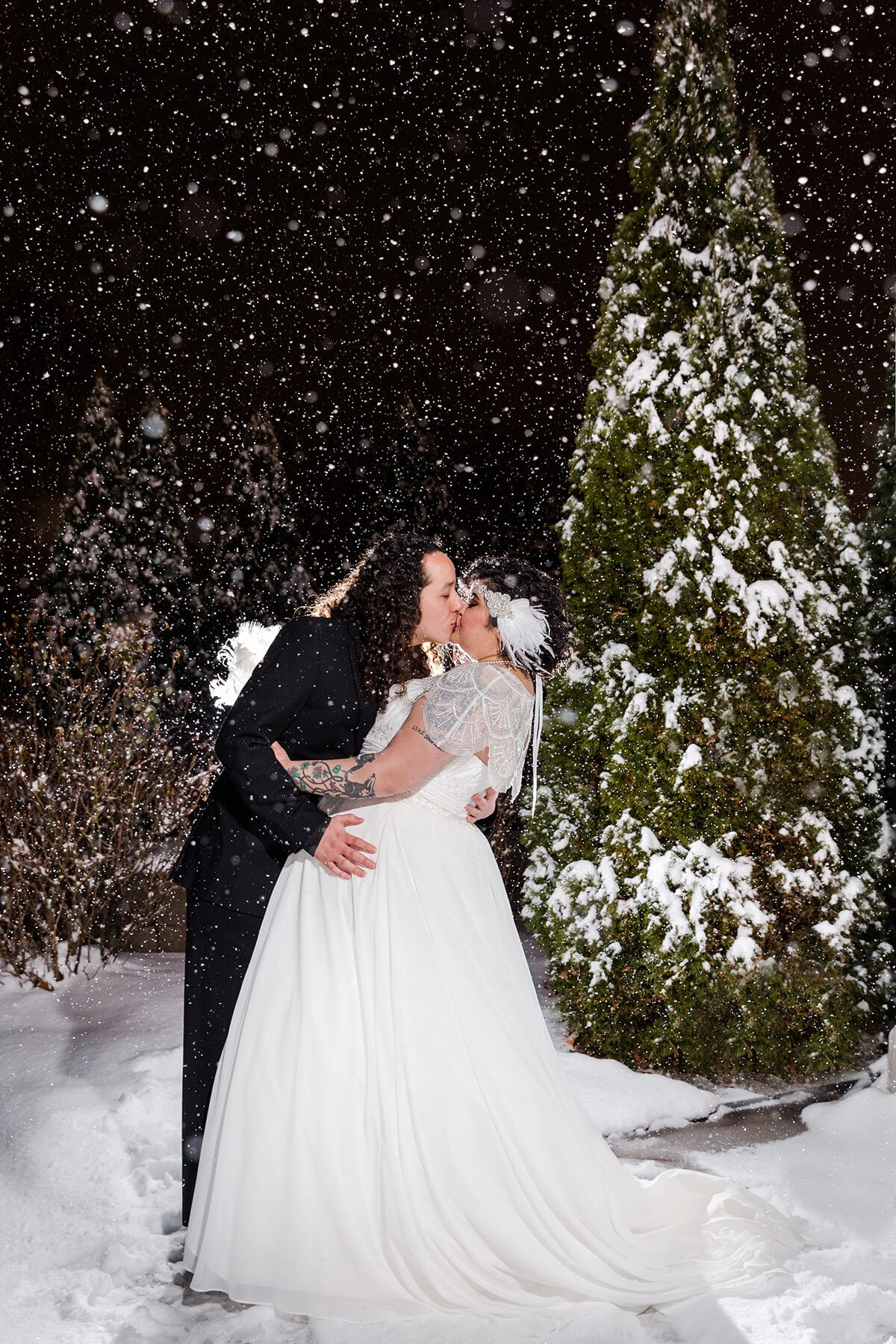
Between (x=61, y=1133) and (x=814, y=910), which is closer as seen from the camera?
(x=61, y=1133)

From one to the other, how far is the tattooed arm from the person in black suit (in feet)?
0.33

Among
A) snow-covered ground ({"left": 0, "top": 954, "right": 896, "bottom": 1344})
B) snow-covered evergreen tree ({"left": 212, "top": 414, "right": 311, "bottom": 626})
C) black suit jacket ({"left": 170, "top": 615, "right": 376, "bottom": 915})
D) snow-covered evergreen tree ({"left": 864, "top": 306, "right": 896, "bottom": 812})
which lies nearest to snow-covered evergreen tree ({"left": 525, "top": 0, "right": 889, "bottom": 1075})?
snow-covered ground ({"left": 0, "top": 954, "right": 896, "bottom": 1344})

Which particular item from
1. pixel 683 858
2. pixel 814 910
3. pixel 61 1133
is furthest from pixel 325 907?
pixel 814 910

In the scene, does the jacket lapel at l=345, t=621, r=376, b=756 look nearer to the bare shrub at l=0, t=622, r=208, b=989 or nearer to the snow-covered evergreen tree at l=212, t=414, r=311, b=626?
the bare shrub at l=0, t=622, r=208, b=989

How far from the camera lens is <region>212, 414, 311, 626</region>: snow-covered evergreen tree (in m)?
15.6

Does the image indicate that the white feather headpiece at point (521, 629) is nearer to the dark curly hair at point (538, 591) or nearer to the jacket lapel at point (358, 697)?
the dark curly hair at point (538, 591)

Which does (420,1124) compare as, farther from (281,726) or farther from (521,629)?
(521,629)

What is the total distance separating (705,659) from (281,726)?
3282mm

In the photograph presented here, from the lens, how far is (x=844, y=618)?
621 centimetres

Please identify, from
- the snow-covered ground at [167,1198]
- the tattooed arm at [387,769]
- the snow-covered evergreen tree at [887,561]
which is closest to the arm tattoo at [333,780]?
the tattooed arm at [387,769]

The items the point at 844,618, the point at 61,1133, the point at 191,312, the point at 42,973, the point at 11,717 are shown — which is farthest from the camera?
the point at 191,312

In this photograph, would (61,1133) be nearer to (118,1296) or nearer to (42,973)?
(118,1296)

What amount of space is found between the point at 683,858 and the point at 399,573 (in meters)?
3.20

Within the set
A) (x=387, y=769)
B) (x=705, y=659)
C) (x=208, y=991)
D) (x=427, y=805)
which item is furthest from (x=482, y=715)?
(x=705, y=659)
